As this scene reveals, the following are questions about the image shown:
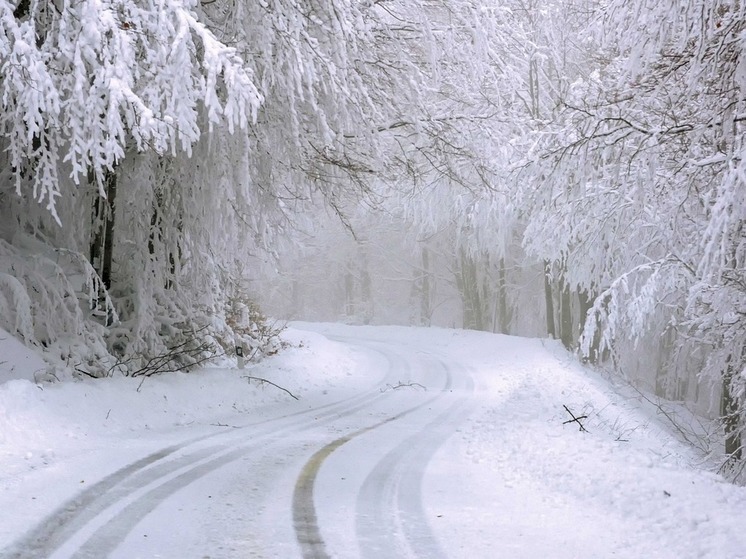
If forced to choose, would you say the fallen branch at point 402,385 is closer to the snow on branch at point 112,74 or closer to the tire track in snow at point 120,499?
the tire track in snow at point 120,499

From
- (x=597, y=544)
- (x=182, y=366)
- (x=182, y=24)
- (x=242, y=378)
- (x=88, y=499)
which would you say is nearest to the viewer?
(x=597, y=544)

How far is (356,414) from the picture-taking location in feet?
39.4

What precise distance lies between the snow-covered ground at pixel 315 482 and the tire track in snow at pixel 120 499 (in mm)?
20

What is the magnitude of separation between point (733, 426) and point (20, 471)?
10337 mm

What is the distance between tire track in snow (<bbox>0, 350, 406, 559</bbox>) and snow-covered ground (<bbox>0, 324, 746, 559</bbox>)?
2 cm

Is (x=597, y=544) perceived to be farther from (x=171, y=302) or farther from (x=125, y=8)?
(x=171, y=302)

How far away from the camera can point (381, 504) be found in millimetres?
5691

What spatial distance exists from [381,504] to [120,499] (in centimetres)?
203

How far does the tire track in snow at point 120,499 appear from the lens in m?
4.26

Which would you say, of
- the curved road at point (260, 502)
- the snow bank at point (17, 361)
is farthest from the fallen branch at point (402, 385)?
the snow bank at point (17, 361)

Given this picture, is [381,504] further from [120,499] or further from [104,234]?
[104,234]

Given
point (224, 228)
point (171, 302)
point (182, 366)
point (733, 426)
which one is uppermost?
point (224, 228)

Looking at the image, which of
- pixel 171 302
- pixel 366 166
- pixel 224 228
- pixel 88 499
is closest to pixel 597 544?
pixel 88 499

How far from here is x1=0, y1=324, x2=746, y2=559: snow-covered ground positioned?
15.3 ft
